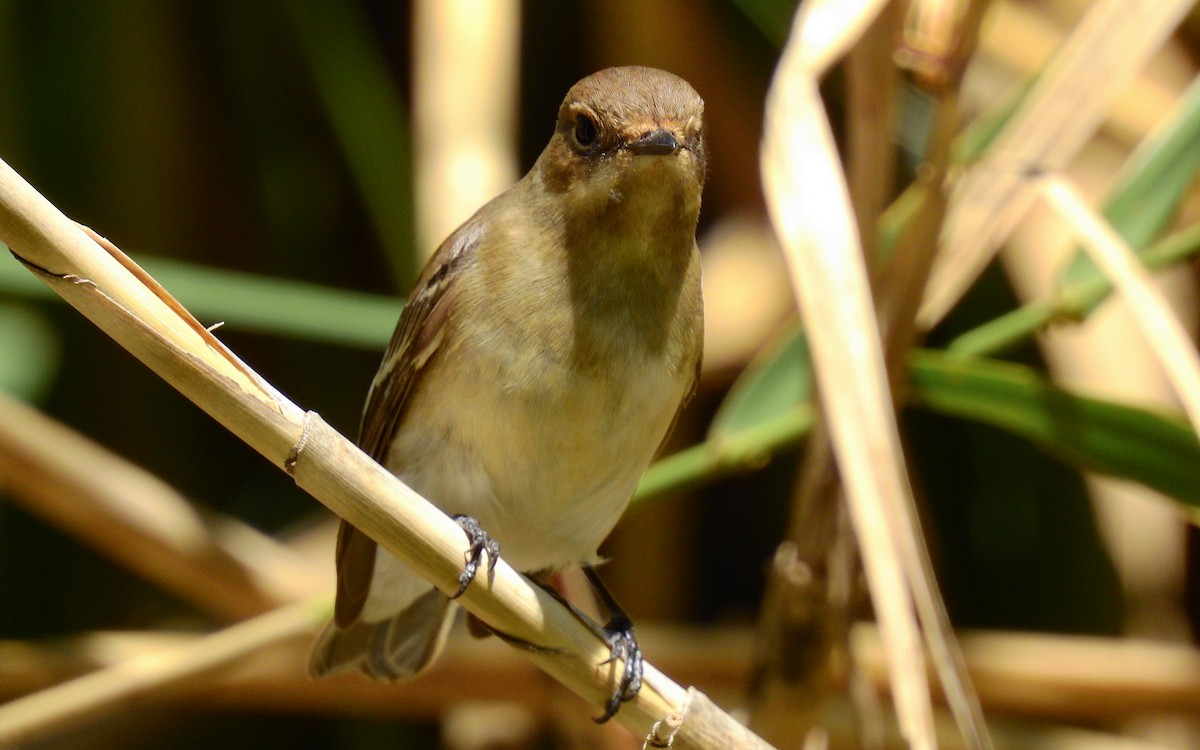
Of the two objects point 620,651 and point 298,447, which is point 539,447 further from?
point 298,447

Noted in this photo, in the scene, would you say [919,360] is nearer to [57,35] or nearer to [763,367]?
[763,367]

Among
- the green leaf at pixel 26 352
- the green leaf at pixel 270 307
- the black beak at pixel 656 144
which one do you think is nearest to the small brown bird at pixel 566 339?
the black beak at pixel 656 144

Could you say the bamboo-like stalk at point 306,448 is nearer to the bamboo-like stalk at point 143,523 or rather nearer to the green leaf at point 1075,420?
the green leaf at point 1075,420

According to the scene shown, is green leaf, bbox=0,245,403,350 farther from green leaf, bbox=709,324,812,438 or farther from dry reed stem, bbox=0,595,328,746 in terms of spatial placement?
green leaf, bbox=709,324,812,438

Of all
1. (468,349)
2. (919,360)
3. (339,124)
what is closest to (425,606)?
(468,349)

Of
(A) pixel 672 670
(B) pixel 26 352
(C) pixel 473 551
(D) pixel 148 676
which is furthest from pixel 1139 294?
(B) pixel 26 352

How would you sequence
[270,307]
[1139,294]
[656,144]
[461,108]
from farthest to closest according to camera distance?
[461,108] → [270,307] → [1139,294] → [656,144]

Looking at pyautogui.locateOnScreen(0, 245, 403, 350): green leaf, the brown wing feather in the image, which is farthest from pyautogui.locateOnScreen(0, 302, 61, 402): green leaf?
the brown wing feather
